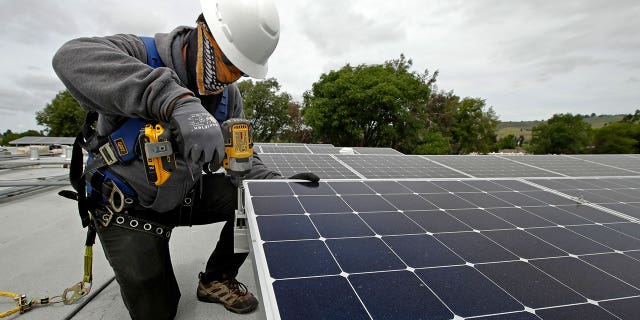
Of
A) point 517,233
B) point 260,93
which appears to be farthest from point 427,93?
point 517,233

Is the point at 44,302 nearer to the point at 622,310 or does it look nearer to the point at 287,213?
the point at 287,213

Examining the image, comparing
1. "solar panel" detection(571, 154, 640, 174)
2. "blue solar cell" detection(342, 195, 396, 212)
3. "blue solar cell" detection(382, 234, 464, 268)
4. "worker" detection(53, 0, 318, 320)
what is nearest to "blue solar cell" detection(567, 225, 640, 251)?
"blue solar cell" detection(382, 234, 464, 268)

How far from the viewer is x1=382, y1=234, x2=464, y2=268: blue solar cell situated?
1607mm

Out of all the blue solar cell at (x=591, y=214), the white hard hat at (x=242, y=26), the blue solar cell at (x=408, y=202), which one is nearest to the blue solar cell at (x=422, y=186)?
the blue solar cell at (x=408, y=202)

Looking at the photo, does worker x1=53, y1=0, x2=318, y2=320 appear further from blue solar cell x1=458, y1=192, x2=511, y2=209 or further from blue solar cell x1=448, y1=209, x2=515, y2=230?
blue solar cell x1=458, y1=192, x2=511, y2=209

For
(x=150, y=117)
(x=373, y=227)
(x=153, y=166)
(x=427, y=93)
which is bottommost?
(x=373, y=227)

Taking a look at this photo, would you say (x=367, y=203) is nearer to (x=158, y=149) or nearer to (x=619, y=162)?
(x=158, y=149)

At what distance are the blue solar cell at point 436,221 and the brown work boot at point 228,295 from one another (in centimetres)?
205

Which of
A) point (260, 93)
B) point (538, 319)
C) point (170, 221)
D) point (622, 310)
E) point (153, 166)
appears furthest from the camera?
point (260, 93)

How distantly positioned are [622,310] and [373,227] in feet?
4.17

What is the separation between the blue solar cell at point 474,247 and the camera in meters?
1.70

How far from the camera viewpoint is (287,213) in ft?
6.67

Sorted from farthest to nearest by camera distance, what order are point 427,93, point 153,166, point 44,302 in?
point 427,93
point 44,302
point 153,166

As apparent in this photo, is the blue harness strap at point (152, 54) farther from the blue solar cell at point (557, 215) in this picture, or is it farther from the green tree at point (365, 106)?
the green tree at point (365, 106)
